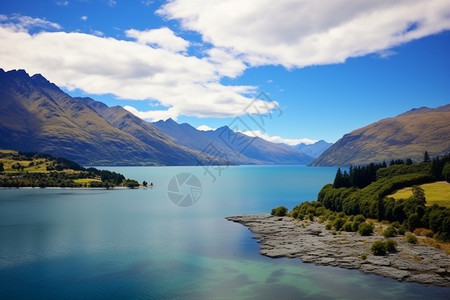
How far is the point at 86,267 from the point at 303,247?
131 ft

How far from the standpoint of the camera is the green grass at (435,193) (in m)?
83.0

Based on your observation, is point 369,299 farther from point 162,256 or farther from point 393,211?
point 393,211

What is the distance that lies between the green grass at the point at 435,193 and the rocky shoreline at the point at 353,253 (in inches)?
602

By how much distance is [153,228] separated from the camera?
336 feet

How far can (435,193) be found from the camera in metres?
90.2

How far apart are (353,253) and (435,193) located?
1527 inches

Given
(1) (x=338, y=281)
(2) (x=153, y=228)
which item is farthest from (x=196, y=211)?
(1) (x=338, y=281)

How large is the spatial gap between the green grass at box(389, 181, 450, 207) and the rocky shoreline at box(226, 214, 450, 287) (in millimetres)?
15289

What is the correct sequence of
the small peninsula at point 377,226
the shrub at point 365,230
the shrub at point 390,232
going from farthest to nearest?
the shrub at point 365,230
the shrub at point 390,232
the small peninsula at point 377,226

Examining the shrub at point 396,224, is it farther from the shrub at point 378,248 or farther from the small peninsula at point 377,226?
the shrub at point 378,248

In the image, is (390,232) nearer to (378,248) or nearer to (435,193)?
(378,248)

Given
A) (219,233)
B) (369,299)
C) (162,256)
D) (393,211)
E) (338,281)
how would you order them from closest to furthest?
(369,299) < (338,281) < (162,256) < (393,211) < (219,233)

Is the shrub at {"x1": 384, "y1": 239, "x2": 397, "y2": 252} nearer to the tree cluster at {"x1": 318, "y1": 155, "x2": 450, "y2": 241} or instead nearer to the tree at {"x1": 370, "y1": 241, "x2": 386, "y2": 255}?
the tree at {"x1": 370, "y1": 241, "x2": 386, "y2": 255}

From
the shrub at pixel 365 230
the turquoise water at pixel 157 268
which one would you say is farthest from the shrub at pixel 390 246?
the shrub at pixel 365 230
